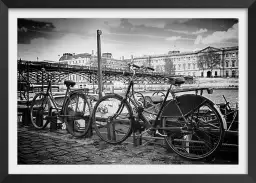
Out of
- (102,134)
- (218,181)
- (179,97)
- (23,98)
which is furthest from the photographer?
(23,98)

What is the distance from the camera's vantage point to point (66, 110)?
3.77 meters

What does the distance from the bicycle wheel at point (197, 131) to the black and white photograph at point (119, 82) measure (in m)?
0.04

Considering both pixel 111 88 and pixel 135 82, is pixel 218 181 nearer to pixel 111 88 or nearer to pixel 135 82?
pixel 135 82

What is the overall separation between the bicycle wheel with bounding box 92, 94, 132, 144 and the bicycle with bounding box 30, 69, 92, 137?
0.58ft

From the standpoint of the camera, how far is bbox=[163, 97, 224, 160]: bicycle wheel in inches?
112

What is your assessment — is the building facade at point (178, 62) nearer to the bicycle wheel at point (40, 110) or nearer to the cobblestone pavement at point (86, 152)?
the bicycle wheel at point (40, 110)

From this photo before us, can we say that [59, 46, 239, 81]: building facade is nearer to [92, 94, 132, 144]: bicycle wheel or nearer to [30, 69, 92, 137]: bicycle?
[30, 69, 92, 137]: bicycle

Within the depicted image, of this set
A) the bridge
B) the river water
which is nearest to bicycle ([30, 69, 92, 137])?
the bridge

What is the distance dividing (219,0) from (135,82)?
1.79m

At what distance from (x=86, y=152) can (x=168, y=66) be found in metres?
2.01

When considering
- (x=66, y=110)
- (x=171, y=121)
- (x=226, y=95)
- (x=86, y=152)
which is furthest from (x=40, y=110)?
(x=226, y=95)

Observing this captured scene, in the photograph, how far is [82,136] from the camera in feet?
12.1

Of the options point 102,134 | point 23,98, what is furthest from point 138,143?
point 23,98

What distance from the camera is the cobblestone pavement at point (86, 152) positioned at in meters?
3.30
